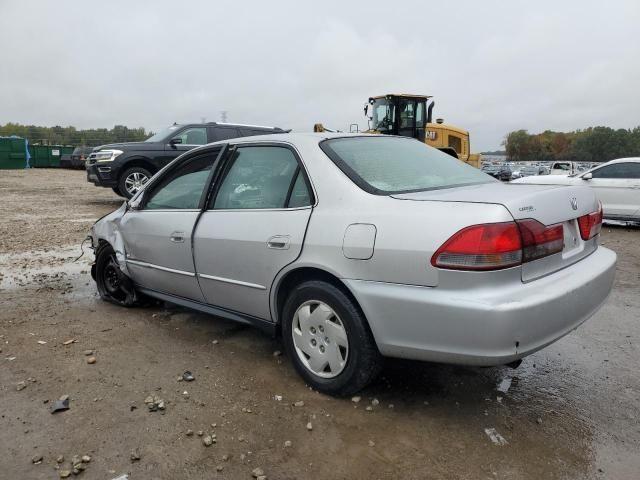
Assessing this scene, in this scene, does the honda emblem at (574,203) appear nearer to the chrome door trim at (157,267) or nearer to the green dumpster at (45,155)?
the chrome door trim at (157,267)

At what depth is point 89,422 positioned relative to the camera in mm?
2768

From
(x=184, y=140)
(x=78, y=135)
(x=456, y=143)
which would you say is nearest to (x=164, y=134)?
(x=184, y=140)

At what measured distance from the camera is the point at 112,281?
16.0 feet

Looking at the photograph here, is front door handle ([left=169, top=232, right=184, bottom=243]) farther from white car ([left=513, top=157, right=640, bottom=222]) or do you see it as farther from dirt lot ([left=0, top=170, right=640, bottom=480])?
white car ([left=513, top=157, right=640, bottom=222])

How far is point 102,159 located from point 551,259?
34.8 ft

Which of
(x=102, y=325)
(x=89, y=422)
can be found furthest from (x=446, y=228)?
(x=102, y=325)

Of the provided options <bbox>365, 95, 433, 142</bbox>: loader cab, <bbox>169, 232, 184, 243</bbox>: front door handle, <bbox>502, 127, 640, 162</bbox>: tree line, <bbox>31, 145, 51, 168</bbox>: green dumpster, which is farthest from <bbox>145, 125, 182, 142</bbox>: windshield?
<bbox>502, 127, 640, 162</bbox>: tree line

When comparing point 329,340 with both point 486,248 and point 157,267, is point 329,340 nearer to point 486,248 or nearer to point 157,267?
point 486,248

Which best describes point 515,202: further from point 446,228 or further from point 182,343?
point 182,343

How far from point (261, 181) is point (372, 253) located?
1147 millimetres

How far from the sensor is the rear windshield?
302 centimetres

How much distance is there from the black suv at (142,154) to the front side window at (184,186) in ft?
24.0

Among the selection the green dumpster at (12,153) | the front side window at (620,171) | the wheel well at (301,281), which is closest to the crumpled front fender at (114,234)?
the wheel well at (301,281)

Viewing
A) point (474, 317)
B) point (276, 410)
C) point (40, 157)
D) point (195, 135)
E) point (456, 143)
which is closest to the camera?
point (474, 317)
